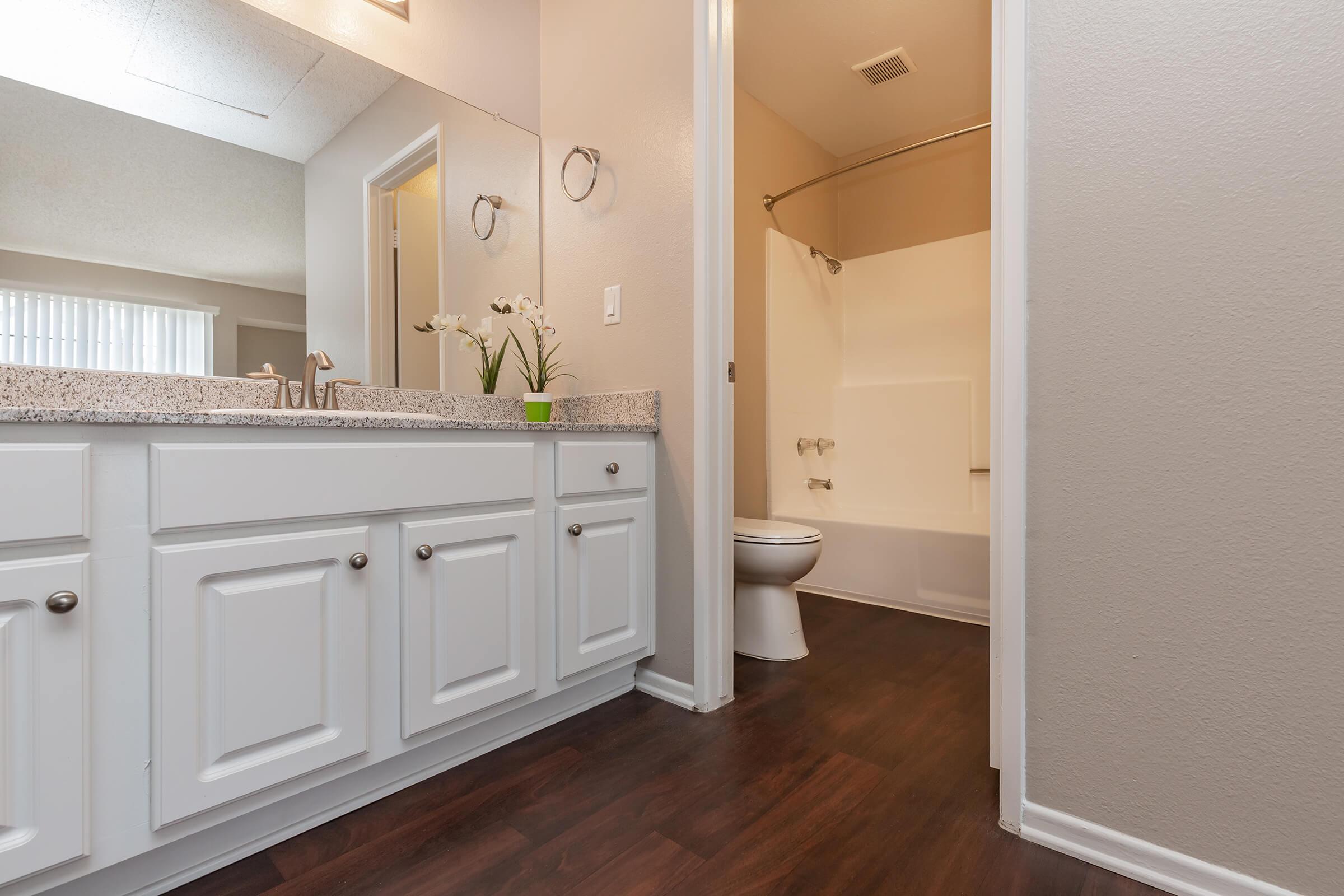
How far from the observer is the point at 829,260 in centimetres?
363

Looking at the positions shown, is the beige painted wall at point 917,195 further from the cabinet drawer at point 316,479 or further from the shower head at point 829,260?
the cabinet drawer at point 316,479

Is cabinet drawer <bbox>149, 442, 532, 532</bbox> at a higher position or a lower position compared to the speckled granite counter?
lower

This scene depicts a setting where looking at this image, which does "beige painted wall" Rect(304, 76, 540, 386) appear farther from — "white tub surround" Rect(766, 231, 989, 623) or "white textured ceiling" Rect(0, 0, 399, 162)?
"white tub surround" Rect(766, 231, 989, 623)

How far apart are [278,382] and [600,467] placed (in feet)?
2.60

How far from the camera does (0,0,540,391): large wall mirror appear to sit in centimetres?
134

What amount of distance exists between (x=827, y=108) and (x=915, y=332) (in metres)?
1.20

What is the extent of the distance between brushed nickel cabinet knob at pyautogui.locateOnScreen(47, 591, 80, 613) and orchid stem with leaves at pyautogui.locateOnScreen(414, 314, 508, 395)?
1174 mm

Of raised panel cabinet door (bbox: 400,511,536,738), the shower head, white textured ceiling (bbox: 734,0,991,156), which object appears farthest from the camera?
the shower head

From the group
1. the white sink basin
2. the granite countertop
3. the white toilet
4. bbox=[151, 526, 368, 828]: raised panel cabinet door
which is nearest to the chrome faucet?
the white sink basin

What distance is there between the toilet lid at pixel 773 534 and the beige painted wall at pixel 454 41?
150cm

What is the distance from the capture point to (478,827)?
4.05ft

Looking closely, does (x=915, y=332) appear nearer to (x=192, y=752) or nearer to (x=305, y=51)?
(x=305, y=51)

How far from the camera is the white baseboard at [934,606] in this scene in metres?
2.64

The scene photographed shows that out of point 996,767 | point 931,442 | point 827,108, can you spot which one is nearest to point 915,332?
point 931,442
